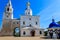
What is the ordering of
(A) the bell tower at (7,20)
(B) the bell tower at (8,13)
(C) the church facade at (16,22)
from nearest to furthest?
(C) the church facade at (16,22), (A) the bell tower at (7,20), (B) the bell tower at (8,13)

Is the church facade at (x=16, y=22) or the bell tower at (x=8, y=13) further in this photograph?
the bell tower at (x=8, y=13)

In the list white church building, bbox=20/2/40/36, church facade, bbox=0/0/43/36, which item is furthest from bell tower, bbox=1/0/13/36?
white church building, bbox=20/2/40/36

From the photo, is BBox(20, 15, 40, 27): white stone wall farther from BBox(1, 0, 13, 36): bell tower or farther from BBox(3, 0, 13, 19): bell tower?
BBox(3, 0, 13, 19): bell tower

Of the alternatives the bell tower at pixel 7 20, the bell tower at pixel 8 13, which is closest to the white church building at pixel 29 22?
the bell tower at pixel 7 20

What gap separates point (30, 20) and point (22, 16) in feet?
11.3

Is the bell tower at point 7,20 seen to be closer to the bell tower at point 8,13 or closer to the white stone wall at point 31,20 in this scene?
the bell tower at point 8,13

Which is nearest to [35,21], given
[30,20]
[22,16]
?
[30,20]

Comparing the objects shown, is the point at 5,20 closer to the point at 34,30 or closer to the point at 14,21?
the point at 14,21

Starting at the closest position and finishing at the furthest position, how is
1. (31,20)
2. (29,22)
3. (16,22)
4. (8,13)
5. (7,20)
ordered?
(29,22)
(31,20)
(16,22)
(7,20)
(8,13)

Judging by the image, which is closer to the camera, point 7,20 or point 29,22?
point 29,22

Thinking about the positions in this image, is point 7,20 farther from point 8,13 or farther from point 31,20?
point 31,20

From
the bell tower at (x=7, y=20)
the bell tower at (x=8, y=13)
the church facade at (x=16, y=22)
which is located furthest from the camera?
the bell tower at (x=8, y=13)

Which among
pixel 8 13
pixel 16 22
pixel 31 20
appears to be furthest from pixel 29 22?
pixel 8 13

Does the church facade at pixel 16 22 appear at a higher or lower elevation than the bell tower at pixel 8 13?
lower
